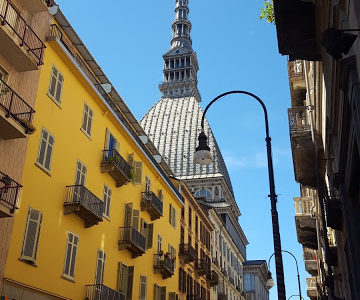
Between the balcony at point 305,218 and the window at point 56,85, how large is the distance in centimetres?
1734

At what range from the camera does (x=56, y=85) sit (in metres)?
24.2

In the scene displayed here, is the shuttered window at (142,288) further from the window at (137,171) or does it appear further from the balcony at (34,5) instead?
the balcony at (34,5)

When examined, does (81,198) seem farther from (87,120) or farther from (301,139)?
(301,139)

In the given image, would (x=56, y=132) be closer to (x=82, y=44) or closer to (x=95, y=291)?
(x=82, y=44)

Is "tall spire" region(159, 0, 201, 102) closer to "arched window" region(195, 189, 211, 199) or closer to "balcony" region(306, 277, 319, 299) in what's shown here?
"arched window" region(195, 189, 211, 199)

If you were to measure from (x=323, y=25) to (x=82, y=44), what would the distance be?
18353 mm

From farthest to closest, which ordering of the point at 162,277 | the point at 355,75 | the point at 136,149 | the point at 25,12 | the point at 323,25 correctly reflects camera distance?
the point at 162,277 < the point at 136,149 < the point at 25,12 < the point at 323,25 < the point at 355,75

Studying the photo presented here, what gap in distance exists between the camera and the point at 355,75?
9625mm

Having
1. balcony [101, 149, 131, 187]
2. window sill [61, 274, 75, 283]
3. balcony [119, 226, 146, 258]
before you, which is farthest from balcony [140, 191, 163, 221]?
window sill [61, 274, 75, 283]

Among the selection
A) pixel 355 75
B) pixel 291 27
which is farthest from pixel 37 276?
pixel 355 75

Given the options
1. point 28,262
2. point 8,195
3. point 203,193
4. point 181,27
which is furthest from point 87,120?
point 181,27

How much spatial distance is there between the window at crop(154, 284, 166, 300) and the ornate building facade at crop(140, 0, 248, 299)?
44.1 m

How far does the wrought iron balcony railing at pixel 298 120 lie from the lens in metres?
21.3

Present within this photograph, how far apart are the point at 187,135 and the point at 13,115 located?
129028 mm
